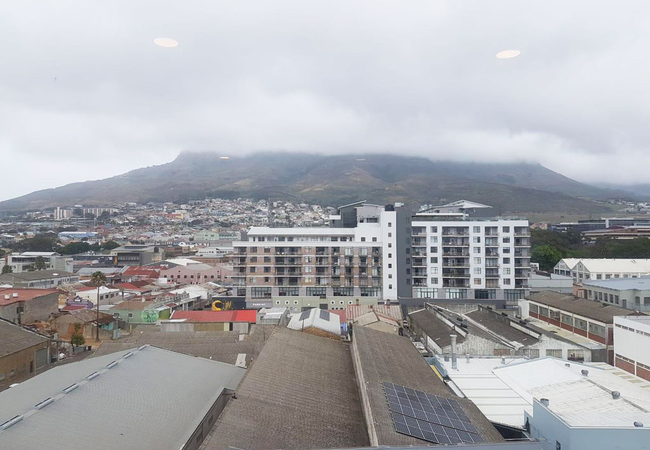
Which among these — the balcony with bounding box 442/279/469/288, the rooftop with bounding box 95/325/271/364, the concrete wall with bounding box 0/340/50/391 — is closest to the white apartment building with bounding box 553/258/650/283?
the balcony with bounding box 442/279/469/288

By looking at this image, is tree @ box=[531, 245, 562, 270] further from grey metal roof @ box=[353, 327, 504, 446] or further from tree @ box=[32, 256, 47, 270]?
tree @ box=[32, 256, 47, 270]

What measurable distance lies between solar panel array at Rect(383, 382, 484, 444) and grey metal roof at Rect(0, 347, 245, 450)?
133 inches

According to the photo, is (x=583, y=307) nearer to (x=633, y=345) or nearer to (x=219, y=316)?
(x=633, y=345)

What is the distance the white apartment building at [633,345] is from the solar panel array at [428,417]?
885 centimetres

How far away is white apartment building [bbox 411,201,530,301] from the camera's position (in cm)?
2769

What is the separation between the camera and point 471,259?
→ 27.9 m

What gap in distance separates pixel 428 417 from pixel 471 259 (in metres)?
21.9

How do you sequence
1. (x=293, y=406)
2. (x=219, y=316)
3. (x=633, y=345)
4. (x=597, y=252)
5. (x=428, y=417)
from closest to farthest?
1. (x=428, y=417)
2. (x=293, y=406)
3. (x=633, y=345)
4. (x=219, y=316)
5. (x=597, y=252)

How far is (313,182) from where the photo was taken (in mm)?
124250

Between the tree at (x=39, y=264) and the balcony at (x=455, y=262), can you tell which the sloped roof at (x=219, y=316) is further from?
the tree at (x=39, y=264)

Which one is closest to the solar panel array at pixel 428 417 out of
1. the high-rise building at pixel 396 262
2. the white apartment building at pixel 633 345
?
the white apartment building at pixel 633 345

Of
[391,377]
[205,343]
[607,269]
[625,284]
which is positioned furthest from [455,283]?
[391,377]

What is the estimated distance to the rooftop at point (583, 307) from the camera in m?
17.6

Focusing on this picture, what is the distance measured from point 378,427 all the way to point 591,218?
297 ft
